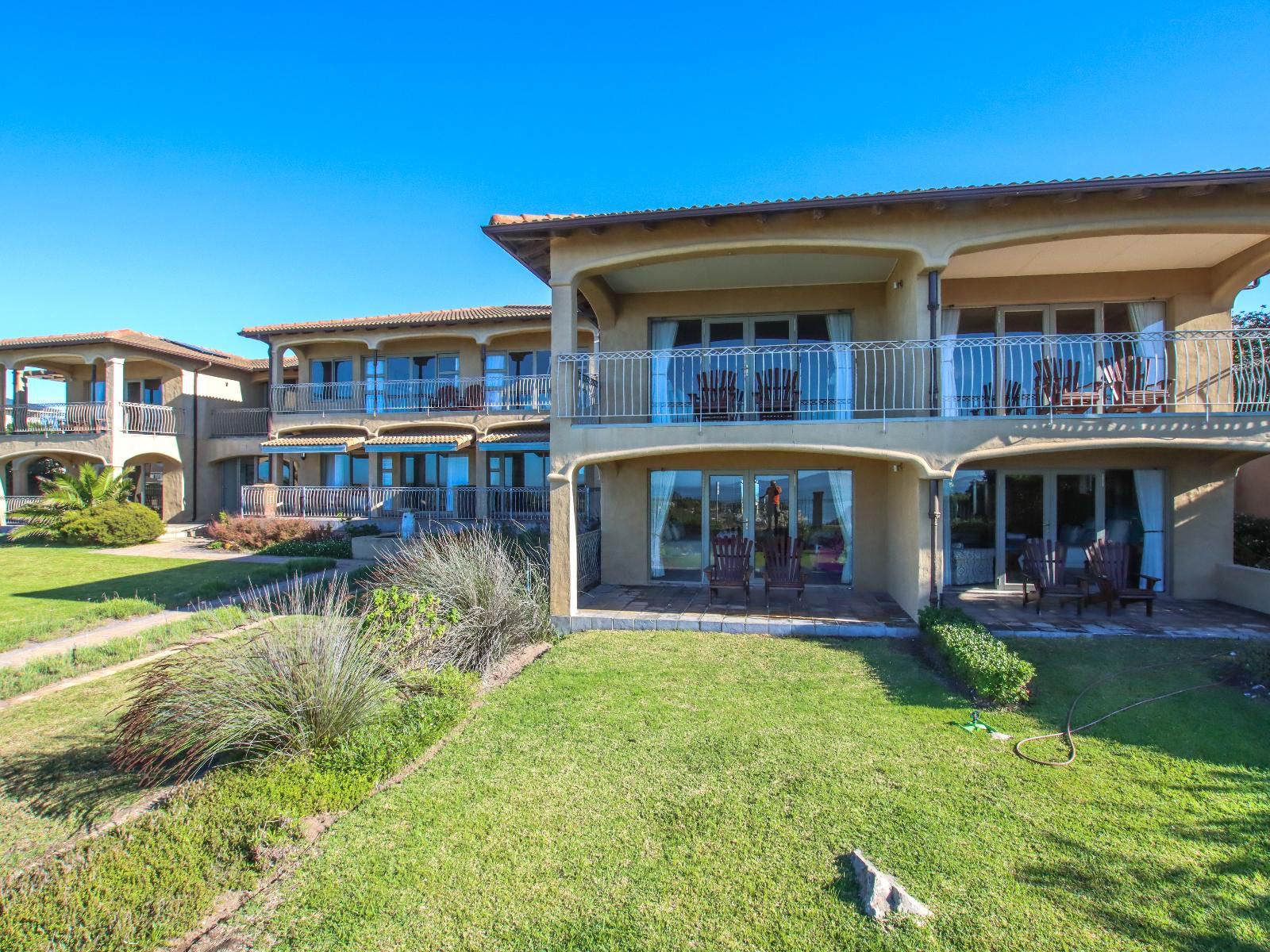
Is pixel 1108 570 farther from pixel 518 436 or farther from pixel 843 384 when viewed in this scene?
pixel 518 436

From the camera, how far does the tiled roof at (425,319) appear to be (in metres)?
22.5

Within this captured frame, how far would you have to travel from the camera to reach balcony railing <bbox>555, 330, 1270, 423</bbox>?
402 inches

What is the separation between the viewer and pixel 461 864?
162 inches

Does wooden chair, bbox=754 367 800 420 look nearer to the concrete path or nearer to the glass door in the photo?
the glass door

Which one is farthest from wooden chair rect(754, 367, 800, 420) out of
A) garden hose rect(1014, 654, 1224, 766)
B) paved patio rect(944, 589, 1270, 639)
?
garden hose rect(1014, 654, 1224, 766)

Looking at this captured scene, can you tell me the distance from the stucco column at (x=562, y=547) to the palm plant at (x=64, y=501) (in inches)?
854

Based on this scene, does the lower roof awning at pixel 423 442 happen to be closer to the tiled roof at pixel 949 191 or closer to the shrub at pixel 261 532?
the shrub at pixel 261 532

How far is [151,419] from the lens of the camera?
25281 mm

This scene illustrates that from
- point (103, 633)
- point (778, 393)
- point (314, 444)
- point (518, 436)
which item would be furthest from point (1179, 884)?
point (314, 444)

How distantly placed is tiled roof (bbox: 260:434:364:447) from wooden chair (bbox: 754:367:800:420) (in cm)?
1804

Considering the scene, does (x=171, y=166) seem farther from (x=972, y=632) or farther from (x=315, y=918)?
(x=972, y=632)

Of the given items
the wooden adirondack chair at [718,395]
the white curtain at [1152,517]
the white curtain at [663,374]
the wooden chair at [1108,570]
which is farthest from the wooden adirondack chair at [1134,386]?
the white curtain at [663,374]

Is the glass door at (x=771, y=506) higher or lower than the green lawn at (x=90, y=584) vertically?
higher

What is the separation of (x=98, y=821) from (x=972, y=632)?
30.1 ft
